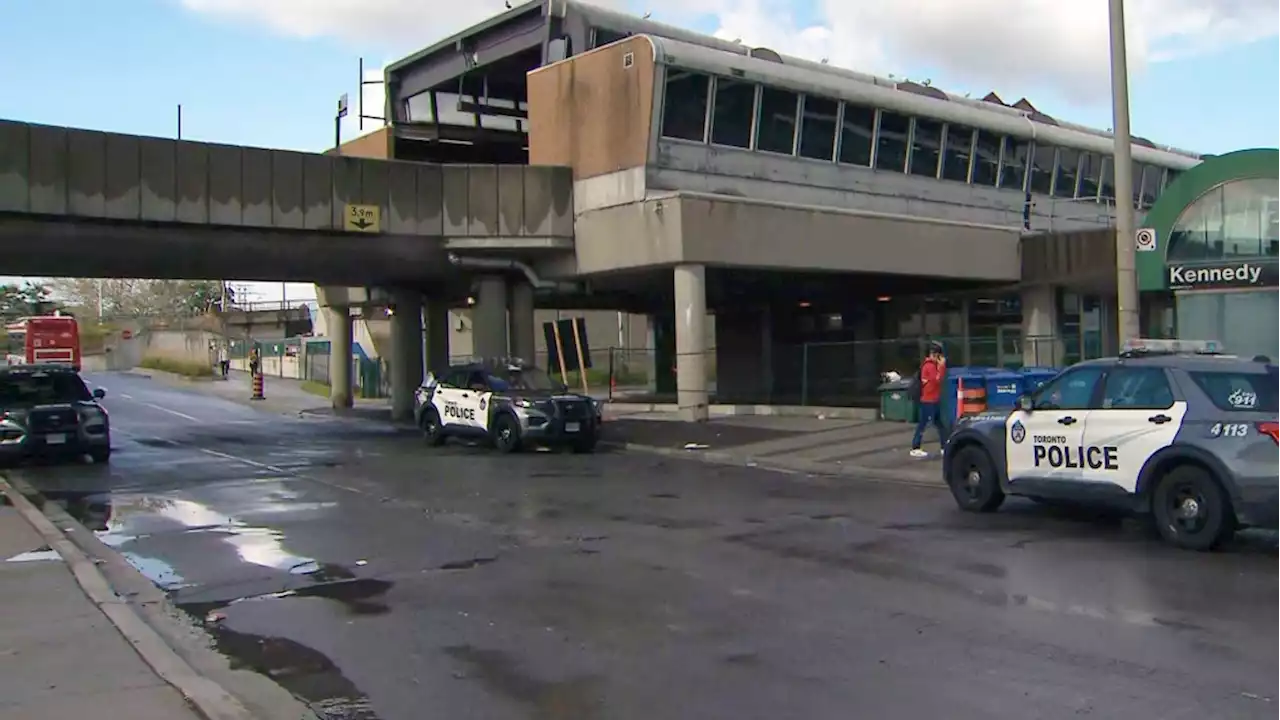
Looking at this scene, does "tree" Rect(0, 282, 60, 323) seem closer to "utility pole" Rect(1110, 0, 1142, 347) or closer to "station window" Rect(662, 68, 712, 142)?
"station window" Rect(662, 68, 712, 142)

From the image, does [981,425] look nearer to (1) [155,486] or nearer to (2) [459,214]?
(1) [155,486]

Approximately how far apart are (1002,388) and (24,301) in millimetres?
108223

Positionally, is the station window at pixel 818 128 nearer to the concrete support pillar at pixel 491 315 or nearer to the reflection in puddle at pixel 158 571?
the concrete support pillar at pixel 491 315

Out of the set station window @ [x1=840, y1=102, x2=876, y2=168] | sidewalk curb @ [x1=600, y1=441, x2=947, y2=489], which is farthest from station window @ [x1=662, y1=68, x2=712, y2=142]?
sidewalk curb @ [x1=600, y1=441, x2=947, y2=489]

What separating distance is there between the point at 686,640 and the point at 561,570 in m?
2.68

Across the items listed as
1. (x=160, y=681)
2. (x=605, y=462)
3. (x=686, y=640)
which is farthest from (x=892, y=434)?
(x=160, y=681)

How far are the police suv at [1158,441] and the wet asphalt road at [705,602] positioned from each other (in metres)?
0.40

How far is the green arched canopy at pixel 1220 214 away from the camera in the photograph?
19.2m

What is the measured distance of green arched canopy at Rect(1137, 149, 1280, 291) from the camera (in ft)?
63.0

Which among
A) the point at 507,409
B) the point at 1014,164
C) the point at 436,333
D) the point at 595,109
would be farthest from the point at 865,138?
the point at 436,333

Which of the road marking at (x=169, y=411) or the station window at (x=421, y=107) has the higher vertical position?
the station window at (x=421, y=107)

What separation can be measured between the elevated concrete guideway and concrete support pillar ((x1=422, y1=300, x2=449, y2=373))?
5.09 m

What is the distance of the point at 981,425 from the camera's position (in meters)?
12.8

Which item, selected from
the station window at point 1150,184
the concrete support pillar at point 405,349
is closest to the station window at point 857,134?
the concrete support pillar at point 405,349
